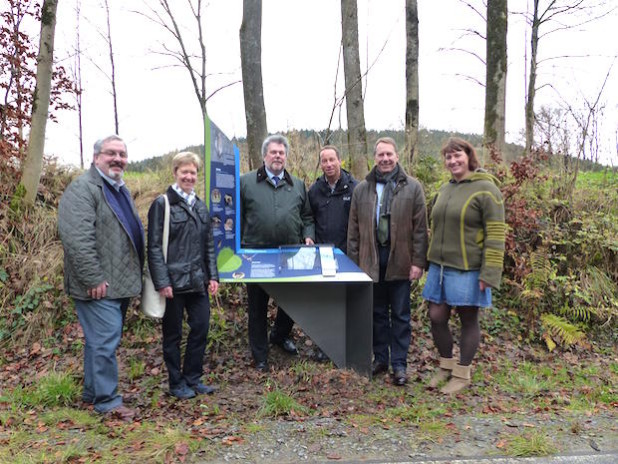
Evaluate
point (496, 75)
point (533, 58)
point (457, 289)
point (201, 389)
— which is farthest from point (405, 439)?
point (533, 58)

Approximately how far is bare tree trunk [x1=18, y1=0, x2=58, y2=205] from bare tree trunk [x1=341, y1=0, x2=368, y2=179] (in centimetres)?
424

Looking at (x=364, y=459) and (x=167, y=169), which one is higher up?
(x=167, y=169)

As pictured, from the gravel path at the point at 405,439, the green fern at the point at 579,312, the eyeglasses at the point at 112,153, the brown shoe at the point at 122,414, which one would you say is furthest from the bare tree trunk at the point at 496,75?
the brown shoe at the point at 122,414

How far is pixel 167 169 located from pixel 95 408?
5565 millimetres

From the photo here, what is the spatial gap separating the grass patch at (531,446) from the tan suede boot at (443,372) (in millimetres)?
1237

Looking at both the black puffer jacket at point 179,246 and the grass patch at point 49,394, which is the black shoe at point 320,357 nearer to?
the black puffer jacket at point 179,246

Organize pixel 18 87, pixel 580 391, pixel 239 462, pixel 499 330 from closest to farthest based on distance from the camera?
pixel 239 462
pixel 580 391
pixel 499 330
pixel 18 87

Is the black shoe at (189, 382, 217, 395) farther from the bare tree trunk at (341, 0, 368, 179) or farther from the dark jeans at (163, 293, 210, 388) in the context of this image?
the bare tree trunk at (341, 0, 368, 179)

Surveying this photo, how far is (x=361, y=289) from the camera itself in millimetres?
4746

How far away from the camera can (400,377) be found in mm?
4797

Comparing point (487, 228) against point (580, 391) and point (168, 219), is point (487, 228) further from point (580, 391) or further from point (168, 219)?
point (168, 219)

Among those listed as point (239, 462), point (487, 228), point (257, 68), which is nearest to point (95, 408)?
point (239, 462)

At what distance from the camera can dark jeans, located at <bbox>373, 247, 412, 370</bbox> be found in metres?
4.84

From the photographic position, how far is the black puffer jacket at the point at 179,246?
13.5 feet
